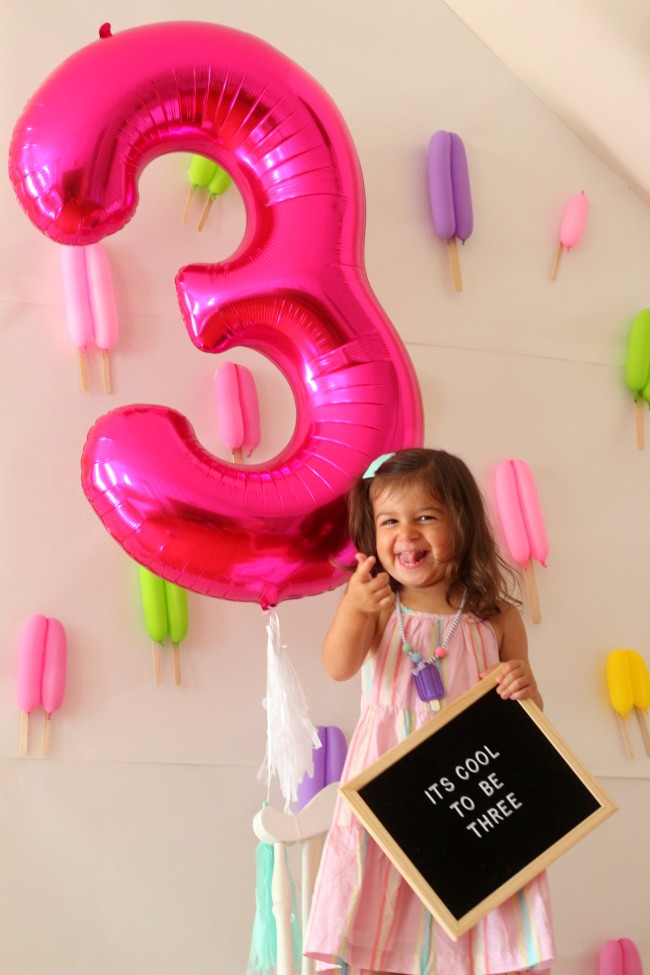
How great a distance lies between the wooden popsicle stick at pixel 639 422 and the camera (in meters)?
2.00

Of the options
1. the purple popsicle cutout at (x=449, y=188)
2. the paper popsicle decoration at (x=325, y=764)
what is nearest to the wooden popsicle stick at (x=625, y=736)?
the paper popsicle decoration at (x=325, y=764)

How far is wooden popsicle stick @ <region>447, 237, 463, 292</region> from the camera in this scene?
1.97 meters

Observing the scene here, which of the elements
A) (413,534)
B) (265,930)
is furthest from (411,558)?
(265,930)

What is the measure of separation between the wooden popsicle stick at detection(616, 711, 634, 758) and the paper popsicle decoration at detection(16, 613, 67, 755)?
93cm

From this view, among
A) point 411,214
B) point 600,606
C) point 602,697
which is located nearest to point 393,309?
point 411,214

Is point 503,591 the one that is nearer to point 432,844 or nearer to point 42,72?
point 432,844

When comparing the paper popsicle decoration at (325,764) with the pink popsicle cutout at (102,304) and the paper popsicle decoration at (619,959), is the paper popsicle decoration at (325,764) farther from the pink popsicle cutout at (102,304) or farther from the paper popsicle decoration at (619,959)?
the pink popsicle cutout at (102,304)

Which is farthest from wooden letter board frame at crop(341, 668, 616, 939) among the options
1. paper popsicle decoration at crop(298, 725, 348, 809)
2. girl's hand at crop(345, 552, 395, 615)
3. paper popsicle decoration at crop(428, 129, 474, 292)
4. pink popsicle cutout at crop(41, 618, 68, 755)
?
paper popsicle decoration at crop(428, 129, 474, 292)

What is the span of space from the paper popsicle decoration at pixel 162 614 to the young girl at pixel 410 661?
46cm

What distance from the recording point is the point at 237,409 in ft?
5.87

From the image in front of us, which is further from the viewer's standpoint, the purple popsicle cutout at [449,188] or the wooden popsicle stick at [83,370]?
the purple popsicle cutout at [449,188]

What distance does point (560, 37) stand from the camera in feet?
6.30

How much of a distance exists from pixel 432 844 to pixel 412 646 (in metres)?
0.24

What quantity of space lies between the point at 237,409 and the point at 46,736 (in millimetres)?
597
